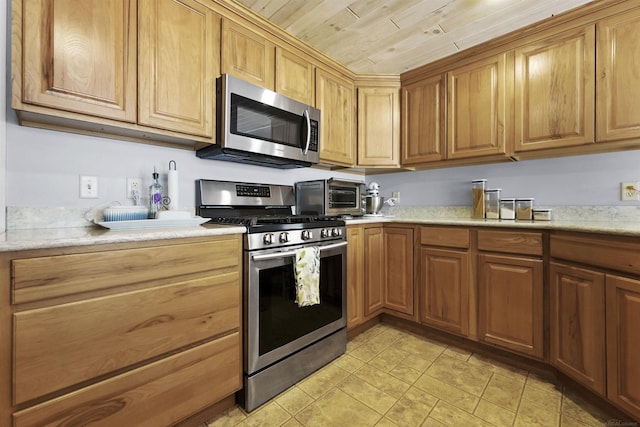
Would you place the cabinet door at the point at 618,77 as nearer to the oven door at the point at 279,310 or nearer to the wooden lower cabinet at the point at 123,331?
the oven door at the point at 279,310

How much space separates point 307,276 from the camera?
5.18 ft

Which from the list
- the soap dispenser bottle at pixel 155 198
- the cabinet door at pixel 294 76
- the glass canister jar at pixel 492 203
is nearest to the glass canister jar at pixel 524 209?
the glass canister jar at pixel 492 203

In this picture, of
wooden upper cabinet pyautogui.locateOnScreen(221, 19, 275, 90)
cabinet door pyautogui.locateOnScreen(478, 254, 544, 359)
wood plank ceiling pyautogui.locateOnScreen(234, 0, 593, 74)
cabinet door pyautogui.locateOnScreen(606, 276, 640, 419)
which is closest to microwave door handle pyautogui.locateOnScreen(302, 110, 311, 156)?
wooden upper cabinet pyautogui.locateOnScreen(221, 19, 275, 90)

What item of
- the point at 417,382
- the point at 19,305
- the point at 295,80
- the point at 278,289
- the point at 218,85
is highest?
the point at 295,80

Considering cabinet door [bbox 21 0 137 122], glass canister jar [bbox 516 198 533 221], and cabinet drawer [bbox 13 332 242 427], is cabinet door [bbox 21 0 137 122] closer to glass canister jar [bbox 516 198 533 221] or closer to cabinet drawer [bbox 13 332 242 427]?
cabinet drawer [bbox 13 332 242 427]

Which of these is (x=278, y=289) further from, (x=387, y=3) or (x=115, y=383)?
(x=387, y=3)

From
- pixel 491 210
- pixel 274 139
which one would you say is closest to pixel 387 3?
pixel 274 139

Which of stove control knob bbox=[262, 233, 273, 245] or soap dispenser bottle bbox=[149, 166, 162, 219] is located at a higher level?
soap dispenser bottle bbox=[149, 166, 162, 219]

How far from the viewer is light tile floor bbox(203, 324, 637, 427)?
1.31m

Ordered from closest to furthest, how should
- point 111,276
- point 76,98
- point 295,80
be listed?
point 111,276
point 76,98
point 295,80

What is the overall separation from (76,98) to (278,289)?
4.19ft

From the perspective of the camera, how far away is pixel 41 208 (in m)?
1.31

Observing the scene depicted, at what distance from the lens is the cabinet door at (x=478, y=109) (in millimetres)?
2072

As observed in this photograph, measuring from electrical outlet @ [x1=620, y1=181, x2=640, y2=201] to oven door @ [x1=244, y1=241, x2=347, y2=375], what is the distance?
1.90m
